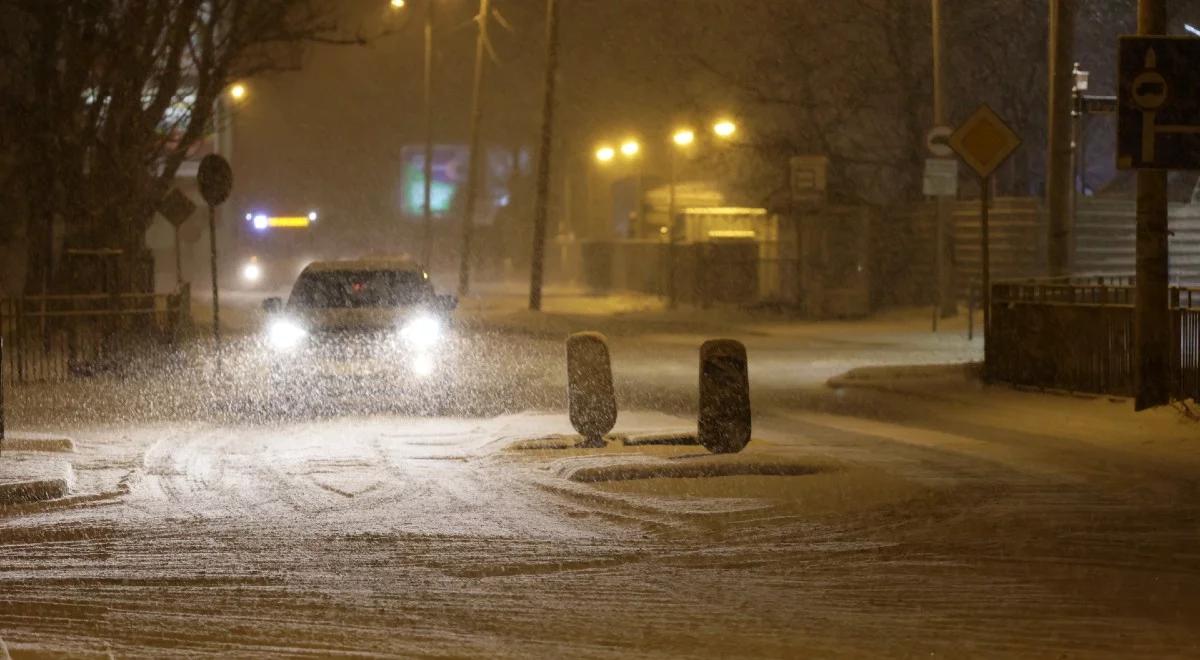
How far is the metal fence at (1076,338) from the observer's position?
614 inches

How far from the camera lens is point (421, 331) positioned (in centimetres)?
2150

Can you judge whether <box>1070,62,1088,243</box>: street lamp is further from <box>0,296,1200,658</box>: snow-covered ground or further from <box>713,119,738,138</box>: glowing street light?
<box>0,296,1200,658</box>: snow-covered ground

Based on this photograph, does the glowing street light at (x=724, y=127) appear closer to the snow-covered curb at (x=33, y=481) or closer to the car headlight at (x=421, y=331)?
the car headlight at (x=421, y=331)

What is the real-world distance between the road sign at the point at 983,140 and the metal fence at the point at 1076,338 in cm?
149

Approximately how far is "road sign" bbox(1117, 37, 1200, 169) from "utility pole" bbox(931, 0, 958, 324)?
17377mm

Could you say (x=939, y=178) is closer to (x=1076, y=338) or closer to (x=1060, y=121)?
(x=1060, y=121)

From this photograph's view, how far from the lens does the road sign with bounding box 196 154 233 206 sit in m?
21.8

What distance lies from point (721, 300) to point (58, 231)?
15.7m

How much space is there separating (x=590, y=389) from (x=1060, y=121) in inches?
349

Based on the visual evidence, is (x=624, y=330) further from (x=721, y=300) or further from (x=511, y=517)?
(x=511, y=517)

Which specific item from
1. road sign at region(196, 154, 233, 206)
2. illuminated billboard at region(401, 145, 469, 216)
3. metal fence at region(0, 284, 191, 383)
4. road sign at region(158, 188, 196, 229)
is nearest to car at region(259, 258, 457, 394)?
road sign at region(196, 154, 233, 206)

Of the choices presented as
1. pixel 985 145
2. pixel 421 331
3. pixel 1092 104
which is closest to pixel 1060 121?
pixel 985 145

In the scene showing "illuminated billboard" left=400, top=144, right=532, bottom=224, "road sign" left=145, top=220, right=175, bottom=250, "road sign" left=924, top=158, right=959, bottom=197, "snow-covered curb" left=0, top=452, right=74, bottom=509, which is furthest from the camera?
"illuminated billboard" left=400, top=144, right=532, bottom=224

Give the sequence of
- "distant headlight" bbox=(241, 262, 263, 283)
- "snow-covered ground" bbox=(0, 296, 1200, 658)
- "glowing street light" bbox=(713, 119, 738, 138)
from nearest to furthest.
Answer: "snow-covered ground" bbox=(0, 296, 1200, 658), "glowing street light" bbox=(713, 119, 738, 138), "distant headlight" bbox=(241, 262, 263, 283)
